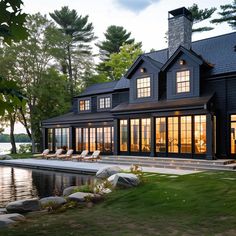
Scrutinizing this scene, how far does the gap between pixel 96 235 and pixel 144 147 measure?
15402mm

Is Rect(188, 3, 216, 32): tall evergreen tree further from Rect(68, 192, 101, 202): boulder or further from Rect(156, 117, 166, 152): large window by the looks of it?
Rect(68, 192, 101, 202): boulder

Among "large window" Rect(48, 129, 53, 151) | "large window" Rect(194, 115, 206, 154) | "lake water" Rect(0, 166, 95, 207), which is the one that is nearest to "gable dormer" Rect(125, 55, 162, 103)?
"large window" Rect(194, 115, 206, 154)

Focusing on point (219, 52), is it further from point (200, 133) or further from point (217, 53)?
point (200, 133)

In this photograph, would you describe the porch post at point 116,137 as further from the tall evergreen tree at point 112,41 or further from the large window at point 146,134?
the tall evergreen tree at point 112,41

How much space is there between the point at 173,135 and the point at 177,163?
236 centimetres

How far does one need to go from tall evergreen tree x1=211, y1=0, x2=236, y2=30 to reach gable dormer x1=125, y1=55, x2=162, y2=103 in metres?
20.0

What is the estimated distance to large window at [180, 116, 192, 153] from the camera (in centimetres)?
1884

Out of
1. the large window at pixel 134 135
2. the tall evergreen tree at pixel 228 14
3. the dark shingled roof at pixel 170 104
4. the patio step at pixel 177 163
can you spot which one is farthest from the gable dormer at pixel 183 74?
the tall evergreen tree at pixel 228 14

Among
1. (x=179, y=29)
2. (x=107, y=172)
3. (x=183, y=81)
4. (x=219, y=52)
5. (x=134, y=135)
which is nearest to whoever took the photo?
(x=107, y=172)

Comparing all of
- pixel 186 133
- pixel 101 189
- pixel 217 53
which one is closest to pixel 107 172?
pixel 101 189

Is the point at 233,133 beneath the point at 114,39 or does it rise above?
beneath

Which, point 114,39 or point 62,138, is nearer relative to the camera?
point 62,138

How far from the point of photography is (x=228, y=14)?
3834 centimetres

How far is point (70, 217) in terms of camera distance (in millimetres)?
7758
